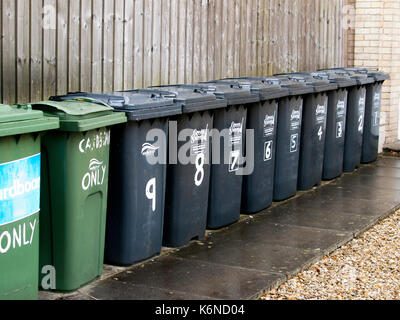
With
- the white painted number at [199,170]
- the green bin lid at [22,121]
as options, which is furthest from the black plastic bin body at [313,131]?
the green bin lid at [22,121]

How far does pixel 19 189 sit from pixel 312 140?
5430 mm

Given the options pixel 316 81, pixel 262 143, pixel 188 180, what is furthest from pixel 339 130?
pixel 188 180

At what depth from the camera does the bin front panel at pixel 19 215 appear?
4.91 m

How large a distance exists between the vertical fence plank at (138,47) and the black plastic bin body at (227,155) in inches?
27.6

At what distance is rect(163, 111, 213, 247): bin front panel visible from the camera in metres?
6.93

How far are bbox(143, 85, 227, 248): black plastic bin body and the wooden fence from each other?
92 centimetres

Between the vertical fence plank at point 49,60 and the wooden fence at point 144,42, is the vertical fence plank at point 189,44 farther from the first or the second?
the vertical fence plank at point 49,60

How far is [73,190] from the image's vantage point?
5586mm

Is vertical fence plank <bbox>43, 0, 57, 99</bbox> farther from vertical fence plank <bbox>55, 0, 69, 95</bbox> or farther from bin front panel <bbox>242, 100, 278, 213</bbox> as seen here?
bin front panel <bbox>242, 100, 278, 213</bbox>

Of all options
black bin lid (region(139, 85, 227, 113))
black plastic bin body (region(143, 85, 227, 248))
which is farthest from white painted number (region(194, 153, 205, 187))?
black bin lid (region(139, 85, 227, 113))

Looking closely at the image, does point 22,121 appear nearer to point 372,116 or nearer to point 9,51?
point 9,51

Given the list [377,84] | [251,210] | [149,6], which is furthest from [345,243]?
[377,84]

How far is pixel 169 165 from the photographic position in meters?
6.90
